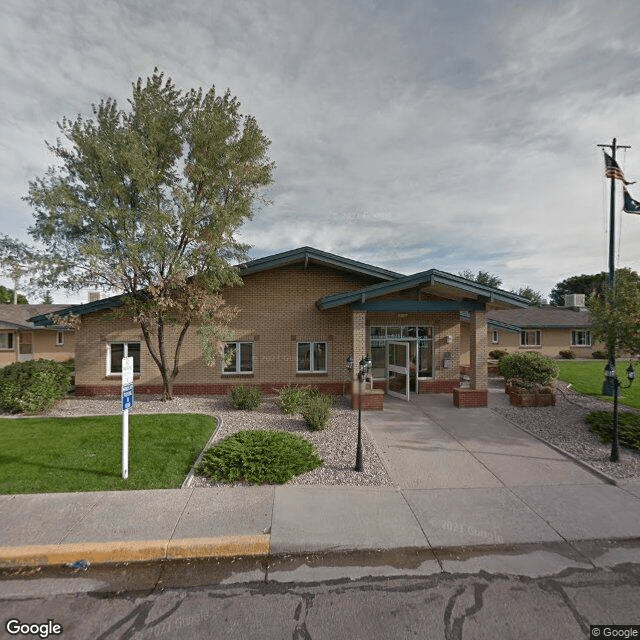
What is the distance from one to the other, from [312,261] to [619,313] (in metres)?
9.82

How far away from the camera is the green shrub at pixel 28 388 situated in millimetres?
10383

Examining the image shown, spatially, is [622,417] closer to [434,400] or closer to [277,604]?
[434,400]

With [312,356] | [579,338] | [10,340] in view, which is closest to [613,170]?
[312,356]

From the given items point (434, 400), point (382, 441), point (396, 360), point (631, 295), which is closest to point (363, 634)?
point (382, 441)

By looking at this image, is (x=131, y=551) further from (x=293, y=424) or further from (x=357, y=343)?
(x=357, y=343)

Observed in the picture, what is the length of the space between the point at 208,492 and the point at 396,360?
9853mm

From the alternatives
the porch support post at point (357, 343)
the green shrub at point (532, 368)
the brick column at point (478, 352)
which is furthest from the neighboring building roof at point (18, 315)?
the green shrub at point (532, 368)

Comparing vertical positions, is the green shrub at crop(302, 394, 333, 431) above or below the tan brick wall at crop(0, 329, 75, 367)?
below

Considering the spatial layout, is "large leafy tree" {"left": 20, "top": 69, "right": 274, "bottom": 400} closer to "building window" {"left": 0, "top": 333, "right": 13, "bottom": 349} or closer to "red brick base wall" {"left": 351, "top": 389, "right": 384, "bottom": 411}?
"red brick base wall" {"left": 351, "top": 389, "right": 384, "bottom": 411}

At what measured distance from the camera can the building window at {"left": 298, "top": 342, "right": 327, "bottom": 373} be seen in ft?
46.9

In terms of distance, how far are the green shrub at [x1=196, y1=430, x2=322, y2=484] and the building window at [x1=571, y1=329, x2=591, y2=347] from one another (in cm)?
3204

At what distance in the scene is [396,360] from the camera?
1412 centimetres

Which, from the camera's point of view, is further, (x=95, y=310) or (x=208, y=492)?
(x=95, y=310)

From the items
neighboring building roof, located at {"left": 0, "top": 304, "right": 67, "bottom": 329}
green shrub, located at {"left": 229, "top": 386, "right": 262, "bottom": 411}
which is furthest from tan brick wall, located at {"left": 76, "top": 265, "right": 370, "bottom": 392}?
neighboring building roof, located at {"left": 0, "top": 304, "right": 67, "bottom": 329}
